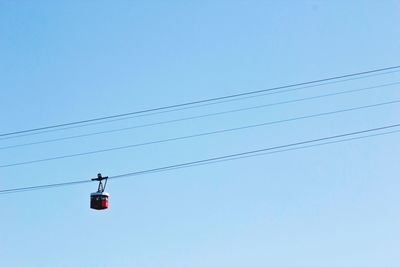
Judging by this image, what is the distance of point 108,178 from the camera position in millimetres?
17250

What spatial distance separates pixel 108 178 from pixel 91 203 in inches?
41.2

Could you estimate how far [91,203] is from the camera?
1652 cm
